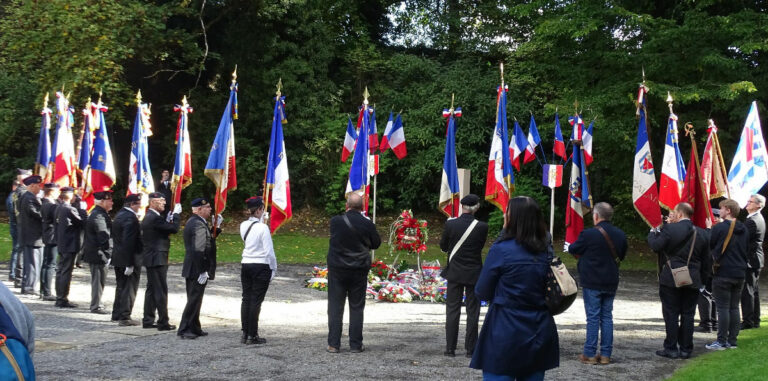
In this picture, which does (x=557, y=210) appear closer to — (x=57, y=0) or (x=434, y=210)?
(x=434, y=210)

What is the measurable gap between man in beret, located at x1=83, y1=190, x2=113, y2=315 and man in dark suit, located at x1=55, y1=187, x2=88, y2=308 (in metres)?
0.68

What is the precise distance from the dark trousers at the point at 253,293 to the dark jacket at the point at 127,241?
238 centimetres

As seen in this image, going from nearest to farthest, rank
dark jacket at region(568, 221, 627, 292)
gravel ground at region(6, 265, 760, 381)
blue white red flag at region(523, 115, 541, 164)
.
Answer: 1. gravel ground at region(6, 265, 760, 381)
2. dark jacket at region(568, 221, 627, 292)
3. blue white red flag at region(523, 115, 541, 164)

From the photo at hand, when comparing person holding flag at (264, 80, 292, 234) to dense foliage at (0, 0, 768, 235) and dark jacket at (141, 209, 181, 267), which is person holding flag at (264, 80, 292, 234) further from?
dense foliage at (0, 0, 768, 235)

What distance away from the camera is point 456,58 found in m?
31.3

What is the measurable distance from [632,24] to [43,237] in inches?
615

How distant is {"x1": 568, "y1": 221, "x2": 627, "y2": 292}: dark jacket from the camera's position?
27.0 ft

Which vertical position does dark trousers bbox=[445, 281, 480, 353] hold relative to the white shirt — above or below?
below

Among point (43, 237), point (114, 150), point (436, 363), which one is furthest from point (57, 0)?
point (436, 363)

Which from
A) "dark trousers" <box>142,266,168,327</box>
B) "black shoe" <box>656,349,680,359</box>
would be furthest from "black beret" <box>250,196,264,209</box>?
"black shoe" <box>656,349,680,359</box>

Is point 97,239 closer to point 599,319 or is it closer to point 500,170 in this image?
point 500,170

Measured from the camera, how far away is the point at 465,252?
29.3 ft

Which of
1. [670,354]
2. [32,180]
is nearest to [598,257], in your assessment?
[670,354]

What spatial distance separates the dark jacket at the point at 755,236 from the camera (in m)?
10.5
